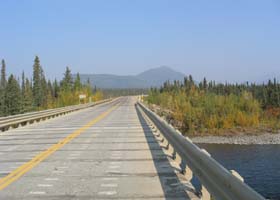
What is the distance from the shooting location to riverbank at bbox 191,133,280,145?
169 feet

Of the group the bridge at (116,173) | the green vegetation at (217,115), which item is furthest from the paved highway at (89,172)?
the green vegetation at (217,115)

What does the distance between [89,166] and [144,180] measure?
211 centimetres

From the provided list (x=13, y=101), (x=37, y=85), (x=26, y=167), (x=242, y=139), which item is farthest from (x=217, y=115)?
(x=37, y=85)

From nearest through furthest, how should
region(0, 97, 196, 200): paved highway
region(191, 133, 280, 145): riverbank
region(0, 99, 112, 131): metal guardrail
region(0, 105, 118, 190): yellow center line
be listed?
region(0, 97, 196, 200): paved highway → region(0, 105, 118, 190): yellow center line → region(0, 99, 112, 131): metal guardrail → region(191, 133, 280, 145): riverbank

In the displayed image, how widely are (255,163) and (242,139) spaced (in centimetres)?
1920

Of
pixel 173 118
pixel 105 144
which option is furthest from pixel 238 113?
pixel 105 144

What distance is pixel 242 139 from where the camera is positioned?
53375mm

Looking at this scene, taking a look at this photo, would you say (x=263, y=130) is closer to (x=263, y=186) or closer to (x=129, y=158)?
(x=263, y=186)

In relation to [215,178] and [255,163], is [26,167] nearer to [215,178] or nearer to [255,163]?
[215,178]

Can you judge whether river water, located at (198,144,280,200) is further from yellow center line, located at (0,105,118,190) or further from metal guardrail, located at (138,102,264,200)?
metal guardrail, located at (138,102,264,200)

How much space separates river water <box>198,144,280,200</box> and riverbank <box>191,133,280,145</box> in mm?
2863

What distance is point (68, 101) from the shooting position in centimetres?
8681

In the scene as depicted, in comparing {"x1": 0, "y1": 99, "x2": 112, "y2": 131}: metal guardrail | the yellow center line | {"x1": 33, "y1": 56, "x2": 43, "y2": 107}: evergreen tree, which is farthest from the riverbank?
{"x1": 33, "y1": 56, "x2": 43, "y2": 107}: evergreen tree

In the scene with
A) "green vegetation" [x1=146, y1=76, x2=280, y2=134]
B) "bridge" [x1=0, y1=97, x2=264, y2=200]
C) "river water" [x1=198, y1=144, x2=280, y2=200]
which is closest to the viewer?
"bridge" [x1=0, y1=97, x2=264, y2=200]
